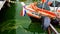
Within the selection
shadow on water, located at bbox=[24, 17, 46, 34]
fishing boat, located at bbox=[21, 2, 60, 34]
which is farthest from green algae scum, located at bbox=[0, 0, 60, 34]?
fishing boat, located at bbox=[21, 2, 60, 34]

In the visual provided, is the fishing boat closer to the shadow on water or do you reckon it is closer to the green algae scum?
the shadow on water

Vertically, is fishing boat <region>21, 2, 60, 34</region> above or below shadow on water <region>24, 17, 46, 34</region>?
above

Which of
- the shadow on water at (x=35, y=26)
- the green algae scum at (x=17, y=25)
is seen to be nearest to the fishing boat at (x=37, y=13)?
the shadow on water at (x=35, y=26)

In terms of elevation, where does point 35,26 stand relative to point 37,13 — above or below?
below

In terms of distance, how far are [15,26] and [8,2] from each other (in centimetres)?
130

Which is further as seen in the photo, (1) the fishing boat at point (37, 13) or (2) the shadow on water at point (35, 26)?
(1) the fishing boat at point (37, 13)

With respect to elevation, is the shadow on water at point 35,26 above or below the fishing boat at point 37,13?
below

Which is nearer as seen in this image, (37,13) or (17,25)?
(37,13)

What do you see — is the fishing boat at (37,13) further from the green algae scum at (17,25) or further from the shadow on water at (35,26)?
the green algae scum at (17,25)

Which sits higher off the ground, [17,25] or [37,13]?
[37,13]

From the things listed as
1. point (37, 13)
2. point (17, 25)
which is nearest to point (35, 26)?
point (37, 13)

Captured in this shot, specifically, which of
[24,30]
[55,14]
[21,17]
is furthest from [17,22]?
[55,14]

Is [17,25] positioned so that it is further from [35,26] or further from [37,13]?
[37,13]

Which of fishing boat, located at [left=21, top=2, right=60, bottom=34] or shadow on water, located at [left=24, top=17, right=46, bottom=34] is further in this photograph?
fishing boat, located at [left=21, top=2, right=60, bottom=34]
